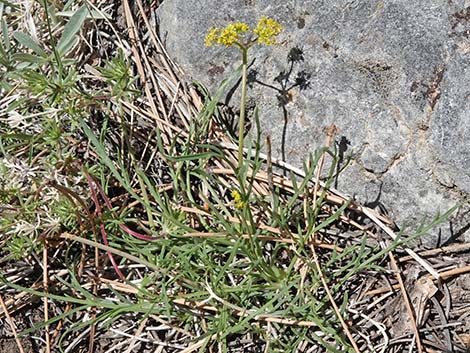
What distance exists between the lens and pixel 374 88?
230cm

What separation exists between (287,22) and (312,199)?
0.70 metres

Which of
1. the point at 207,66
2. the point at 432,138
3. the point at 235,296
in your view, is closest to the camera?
the point at 432,138

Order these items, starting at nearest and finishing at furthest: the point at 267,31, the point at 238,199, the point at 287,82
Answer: the point at 267,31
the point at 238,199
the point at 287,82

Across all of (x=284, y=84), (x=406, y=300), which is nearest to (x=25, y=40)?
(x=284, y=84)

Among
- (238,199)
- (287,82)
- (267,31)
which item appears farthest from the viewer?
(287,82)

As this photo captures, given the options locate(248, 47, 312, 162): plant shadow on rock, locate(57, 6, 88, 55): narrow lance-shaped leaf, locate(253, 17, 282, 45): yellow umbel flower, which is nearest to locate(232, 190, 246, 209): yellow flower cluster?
locate(248, 47, 312, 162): plant shadow on rock

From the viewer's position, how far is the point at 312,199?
2.42m

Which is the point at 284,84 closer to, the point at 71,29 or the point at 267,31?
the point at 267,31

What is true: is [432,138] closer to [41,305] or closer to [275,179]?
[275,179]

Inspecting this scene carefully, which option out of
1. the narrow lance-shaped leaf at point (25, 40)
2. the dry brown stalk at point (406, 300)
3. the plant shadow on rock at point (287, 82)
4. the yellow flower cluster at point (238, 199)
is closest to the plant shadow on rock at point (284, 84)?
the plant shadow on rock at point (287, 82)

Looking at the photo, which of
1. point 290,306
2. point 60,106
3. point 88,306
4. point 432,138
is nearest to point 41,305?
point 88,306

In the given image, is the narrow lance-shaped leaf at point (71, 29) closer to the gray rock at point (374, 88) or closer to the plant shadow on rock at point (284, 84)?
the gray rock at point (374, 88)

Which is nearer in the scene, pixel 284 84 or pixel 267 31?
pixel 267 31

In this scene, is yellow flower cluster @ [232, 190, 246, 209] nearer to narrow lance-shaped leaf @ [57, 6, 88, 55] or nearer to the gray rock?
the gray rock
